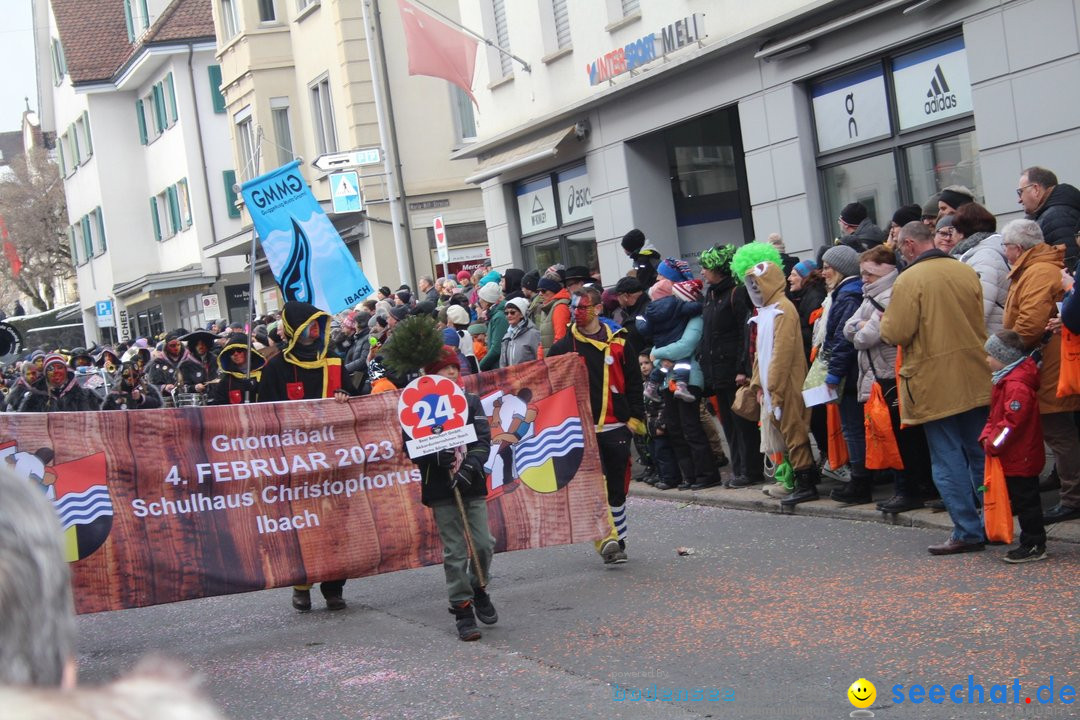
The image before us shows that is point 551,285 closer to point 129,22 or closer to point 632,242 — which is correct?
point 632,242

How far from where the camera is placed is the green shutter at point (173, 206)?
45.8m

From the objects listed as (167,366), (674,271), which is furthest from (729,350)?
(167,366)

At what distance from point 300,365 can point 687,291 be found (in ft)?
13.9

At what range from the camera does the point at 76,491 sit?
8.35 metres

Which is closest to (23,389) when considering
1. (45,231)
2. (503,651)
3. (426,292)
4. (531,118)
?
(426,292)

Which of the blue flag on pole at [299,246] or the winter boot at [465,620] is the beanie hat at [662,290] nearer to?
the blue flag on pole at [299,246]

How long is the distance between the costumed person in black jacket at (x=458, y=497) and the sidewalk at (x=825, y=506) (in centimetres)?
328

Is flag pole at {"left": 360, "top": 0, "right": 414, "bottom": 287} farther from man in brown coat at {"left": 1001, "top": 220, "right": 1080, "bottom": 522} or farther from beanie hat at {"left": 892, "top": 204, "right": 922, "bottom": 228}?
man in brown coat at {"left": 1001, "top": 220, "right": 1080, "bottom": 522}

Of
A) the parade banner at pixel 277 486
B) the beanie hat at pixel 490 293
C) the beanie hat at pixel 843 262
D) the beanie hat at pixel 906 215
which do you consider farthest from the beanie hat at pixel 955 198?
the beanie hat at pixel 490 293

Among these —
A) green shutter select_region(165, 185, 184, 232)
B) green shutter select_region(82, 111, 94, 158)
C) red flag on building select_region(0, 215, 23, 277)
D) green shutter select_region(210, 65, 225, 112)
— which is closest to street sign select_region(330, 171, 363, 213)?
green shutter select_region(210, 65, 225, 112)

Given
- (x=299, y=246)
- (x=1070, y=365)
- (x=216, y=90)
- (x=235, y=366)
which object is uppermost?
(x=216, y=90)

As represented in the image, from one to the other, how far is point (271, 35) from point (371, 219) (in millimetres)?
6685

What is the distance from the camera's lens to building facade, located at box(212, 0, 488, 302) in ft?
97.2

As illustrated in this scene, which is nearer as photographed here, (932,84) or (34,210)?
(932,84)
